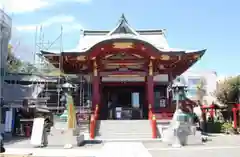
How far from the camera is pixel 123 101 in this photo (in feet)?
78.7

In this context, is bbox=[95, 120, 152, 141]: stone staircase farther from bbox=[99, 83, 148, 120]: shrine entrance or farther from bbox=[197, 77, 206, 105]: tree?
bbox=[197, 77, 206, 105]: tree

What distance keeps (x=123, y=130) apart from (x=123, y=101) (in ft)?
21.0

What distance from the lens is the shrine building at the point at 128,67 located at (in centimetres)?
1939

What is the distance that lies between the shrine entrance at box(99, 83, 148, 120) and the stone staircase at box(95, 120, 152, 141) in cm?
513

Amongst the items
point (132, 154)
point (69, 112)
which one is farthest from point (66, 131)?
point (132, 154)

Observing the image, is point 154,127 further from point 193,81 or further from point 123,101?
point 193,81

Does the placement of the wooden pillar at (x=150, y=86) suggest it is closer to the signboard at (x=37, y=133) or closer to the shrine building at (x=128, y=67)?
the shrine building at (x=128, y=67)

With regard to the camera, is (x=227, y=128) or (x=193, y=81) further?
(x=193, y=81)

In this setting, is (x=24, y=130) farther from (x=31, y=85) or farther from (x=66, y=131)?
(x=66, y=131)

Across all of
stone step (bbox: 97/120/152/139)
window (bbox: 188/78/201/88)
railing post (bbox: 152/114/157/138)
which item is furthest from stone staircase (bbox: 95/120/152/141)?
window (bbox: 188/78/201/88)

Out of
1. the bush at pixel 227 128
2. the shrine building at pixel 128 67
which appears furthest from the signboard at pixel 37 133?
the bush at pixel 227 128

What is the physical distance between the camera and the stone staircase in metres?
16.9

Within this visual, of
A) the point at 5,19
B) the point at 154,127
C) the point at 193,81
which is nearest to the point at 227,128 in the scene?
the point at 154,127

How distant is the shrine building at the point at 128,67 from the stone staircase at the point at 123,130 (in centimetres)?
186
